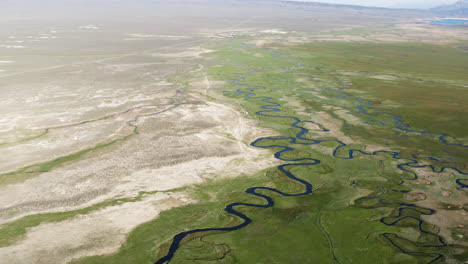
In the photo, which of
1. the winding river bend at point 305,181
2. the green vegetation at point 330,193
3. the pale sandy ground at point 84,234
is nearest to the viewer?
the pale sandy ground at point 84,234

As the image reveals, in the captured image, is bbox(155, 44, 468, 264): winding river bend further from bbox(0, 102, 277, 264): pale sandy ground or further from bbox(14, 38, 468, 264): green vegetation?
bbox(0, 102, 277, 264): pale sandy ground

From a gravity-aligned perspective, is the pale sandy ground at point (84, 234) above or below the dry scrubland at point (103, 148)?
below

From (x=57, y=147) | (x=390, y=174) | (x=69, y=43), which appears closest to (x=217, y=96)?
(x=57, y=147)

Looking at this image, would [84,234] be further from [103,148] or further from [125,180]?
[103,148]

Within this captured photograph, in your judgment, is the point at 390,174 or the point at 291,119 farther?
the point at 291,119

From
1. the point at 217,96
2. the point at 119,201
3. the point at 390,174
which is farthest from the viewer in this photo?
the point at 217,96

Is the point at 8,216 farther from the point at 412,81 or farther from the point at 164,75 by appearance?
the point at 412,81

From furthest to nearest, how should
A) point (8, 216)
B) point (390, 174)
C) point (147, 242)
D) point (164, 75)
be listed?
point (164, 75) < point (390, 174) < point (8, 216) < point (147, 242)

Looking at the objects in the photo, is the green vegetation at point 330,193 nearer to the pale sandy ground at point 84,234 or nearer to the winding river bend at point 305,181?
the winding river bend at point 305,181

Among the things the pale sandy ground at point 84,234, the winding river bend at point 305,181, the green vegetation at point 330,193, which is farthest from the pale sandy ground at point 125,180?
the winding river bend at point 305,181

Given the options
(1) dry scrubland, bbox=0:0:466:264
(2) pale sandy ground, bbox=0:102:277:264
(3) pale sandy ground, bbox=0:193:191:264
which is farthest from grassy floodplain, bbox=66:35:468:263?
(1) dry scrubland, bbox=0:0:466:264
